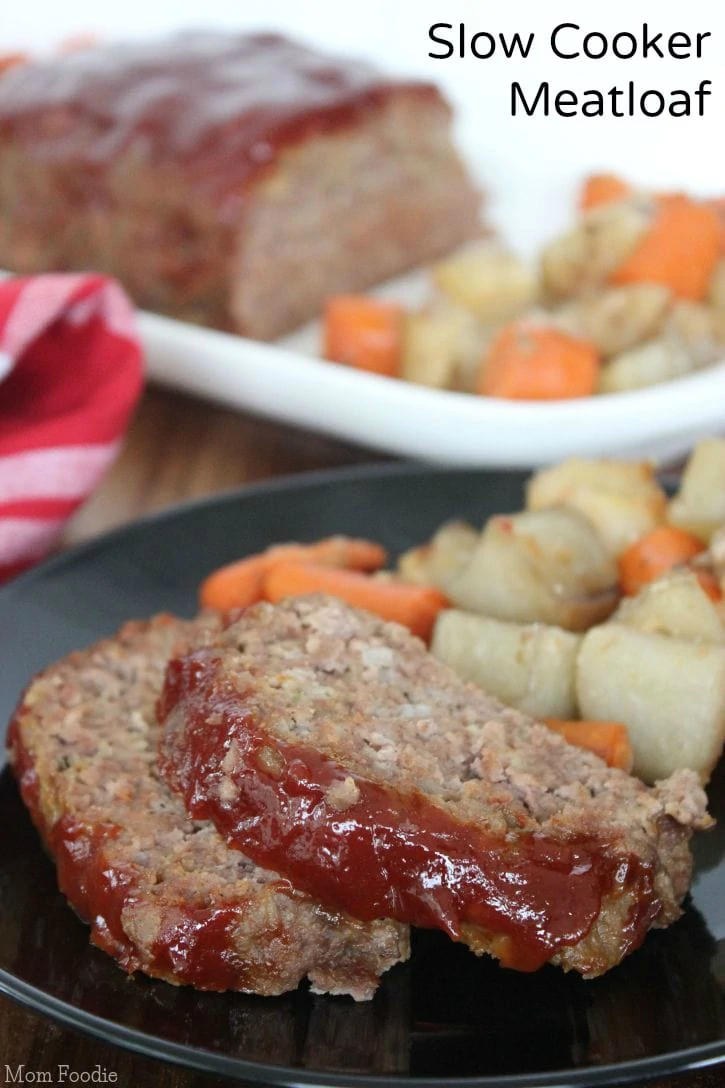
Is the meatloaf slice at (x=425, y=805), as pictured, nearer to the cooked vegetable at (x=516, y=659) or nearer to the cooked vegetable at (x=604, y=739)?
the cooked vegetable at (x=604, y=739)

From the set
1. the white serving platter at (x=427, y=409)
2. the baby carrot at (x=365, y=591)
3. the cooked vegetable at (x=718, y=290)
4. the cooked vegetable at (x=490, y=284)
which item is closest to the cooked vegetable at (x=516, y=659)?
the baby carrot at (x=365, y=591)

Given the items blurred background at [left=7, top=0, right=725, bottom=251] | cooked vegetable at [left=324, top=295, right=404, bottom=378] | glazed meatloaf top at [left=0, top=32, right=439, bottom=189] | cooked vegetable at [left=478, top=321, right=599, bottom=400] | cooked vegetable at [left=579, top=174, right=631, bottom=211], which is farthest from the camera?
blurred background at [left=7, top=0, right=725, bottom=251]

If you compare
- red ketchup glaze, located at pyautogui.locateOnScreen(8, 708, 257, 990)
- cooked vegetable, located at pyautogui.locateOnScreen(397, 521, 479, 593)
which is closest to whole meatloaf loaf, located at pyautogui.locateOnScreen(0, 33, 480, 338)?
cooked vegetable, located at pyautogui.locateOnScreen(397, 521, 479, 593)

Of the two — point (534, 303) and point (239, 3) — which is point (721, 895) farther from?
point (239, 3)

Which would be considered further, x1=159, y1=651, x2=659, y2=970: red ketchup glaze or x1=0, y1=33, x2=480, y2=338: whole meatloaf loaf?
x1=0, y1=33, x2=480, y2=338: whole meatloaf loaf

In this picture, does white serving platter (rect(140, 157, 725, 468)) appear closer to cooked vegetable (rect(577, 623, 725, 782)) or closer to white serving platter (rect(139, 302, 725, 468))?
white serving platter (rect(139, 302, 725, 468))

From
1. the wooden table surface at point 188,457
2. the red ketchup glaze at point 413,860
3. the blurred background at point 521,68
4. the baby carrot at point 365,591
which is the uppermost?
the blurred background at point 521,68
